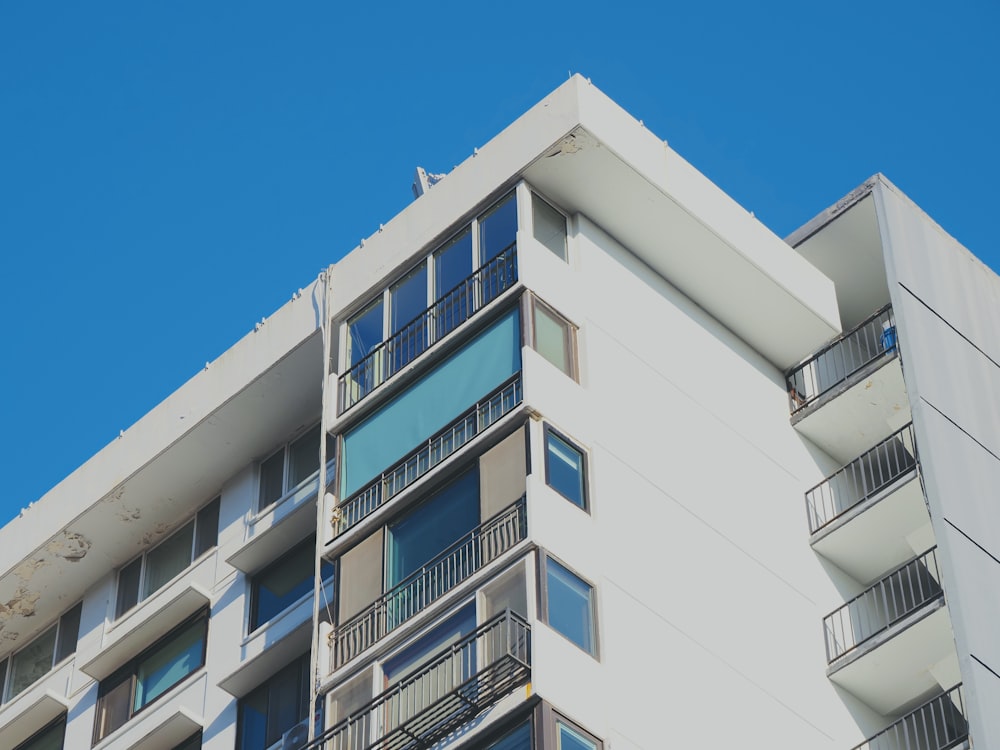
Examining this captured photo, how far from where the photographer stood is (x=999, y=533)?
30750mm

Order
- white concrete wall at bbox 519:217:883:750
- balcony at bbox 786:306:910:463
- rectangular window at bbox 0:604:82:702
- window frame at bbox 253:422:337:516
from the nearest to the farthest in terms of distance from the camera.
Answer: white concrete wall at bbox 519:217:883:750 → balcony at bbox 786:306:910:463 → window frame at bbox 253:422:337:516 → rectangular window at bbox 0:604:82:702

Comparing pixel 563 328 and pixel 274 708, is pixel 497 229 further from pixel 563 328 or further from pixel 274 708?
pixel 274 708

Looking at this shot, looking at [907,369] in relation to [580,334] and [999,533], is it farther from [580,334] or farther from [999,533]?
[580,334]

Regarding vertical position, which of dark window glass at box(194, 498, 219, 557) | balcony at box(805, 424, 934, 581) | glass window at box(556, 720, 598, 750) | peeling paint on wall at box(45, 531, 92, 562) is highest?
peeling paint on wall at box(45, 531, 92, 562)

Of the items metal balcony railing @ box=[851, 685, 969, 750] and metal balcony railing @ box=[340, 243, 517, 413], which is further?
metal balcony railing @ box=[340, 243, 517, 413]

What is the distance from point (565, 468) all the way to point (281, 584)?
22.8 ft

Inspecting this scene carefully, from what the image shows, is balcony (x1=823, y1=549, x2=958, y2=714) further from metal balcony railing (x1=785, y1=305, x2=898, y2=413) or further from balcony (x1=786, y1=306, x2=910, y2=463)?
metal balcony railing (x1=785, y1=305, x2=898, y2=413)

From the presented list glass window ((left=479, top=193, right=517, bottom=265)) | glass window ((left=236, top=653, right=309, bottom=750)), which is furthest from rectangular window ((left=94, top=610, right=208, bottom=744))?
glass window ((left=479, top=193, right=517, bottom=265))

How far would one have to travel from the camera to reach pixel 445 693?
26.2 meters

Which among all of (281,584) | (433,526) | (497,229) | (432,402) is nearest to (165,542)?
(281,584)

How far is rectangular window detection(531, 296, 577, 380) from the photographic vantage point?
96.0 ft

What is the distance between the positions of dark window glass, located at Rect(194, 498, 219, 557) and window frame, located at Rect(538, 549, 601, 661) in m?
9.67

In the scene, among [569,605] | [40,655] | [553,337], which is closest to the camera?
[569,605]

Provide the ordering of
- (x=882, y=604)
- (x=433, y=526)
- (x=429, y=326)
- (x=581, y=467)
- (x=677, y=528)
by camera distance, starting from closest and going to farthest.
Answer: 1. (x=581, y=467)
2. (x=433, y=526)
3. (x=677, y=528)
4. (x=429, y=326)
5. (x=882, y=604)
